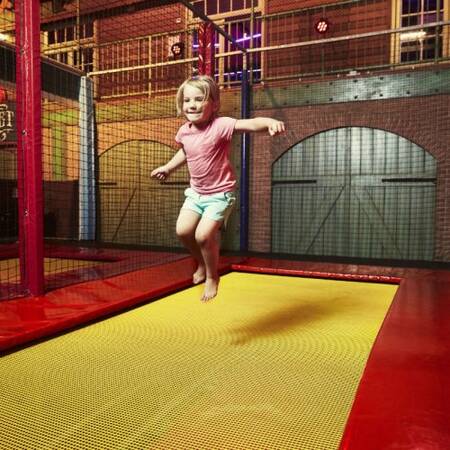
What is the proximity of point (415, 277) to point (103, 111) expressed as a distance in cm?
535

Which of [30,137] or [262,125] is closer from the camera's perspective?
[262,125]

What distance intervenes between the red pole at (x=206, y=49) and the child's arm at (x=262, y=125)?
114 inches

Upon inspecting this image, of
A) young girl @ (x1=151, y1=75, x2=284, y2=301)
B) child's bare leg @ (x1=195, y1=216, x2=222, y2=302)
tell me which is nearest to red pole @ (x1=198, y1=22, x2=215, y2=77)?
young girl @ (x1=151, y1=75, x2=284, y2=301)

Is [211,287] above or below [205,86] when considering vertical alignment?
below

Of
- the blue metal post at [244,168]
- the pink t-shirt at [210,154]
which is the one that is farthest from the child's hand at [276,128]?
the blue metal post at [244,168]

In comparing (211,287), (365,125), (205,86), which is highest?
(365,125)

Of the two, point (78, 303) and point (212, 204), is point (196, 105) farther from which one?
point (78, 303)

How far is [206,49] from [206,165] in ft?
10.0

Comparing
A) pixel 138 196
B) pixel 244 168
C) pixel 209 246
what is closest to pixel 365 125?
pixel 244 168

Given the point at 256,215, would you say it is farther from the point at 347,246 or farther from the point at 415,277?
the point at 415,277

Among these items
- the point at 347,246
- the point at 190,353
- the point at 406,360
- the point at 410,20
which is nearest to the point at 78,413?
the point at 190,353

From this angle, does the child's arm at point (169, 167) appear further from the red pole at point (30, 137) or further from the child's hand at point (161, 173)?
the red pole at point (30, 137)

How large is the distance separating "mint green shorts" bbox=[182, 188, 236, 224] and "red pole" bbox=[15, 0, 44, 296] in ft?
4.43

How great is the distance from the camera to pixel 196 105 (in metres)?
1.99
